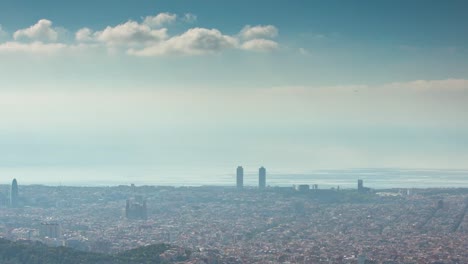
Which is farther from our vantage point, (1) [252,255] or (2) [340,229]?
(2) [340,229]

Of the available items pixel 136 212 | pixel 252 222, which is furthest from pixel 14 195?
pixel 252 222

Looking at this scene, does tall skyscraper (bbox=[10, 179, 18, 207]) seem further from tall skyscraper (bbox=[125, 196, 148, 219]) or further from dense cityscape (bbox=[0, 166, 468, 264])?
tall skyscraper (bbox=[125, 196, 148, 219])

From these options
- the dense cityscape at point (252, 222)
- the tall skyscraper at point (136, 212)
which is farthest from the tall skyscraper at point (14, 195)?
the tall skyscraper at point (136, 212)

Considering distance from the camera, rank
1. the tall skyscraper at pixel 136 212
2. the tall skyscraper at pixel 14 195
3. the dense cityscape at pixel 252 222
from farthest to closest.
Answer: the tall skyscraper at pixel 14 195 → the tall skyscraper at pixel 136 212 → the dense cityscape at pixel 252 222

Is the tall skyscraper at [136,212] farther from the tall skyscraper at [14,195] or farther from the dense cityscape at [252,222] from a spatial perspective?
the tall skyscraper at [14,195]

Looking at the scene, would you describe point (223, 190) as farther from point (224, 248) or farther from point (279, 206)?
point (224, 248)

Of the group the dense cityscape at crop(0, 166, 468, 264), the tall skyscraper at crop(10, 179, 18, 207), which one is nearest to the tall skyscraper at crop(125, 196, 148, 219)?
the dense cityscape at crop(0, 166, 468, 264)

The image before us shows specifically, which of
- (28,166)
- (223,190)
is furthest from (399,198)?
(28,166)

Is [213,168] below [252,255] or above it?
above

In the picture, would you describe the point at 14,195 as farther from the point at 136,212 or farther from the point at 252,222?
the point at 252,222
